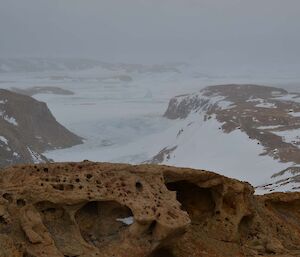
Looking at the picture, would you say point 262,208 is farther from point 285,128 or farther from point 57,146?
point 57,146

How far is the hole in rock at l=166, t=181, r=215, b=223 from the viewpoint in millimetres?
13094

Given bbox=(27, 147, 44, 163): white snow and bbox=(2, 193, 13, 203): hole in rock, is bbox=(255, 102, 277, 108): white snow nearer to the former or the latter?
bbox=(27, 147, 44, 163): white snow

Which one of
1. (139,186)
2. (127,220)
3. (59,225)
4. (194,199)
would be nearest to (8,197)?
(59,225)

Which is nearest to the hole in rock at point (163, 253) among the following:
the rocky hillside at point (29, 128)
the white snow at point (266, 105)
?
the rocky hillside at point (29, 128)

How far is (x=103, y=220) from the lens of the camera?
35.4 ft

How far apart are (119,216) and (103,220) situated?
341mm

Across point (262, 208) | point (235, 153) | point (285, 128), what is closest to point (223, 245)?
point (262, 208)

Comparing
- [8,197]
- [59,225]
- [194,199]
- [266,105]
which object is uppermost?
[8,197]

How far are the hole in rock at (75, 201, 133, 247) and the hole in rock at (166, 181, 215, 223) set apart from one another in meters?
2.64

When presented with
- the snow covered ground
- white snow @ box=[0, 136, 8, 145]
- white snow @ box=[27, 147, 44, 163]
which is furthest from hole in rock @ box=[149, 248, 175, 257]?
white snow @ box=[27, 147, 44, 163]

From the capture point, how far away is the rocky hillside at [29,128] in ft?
246

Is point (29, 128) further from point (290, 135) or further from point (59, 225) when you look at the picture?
point (59, 225)

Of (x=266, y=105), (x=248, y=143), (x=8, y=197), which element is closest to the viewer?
(x=8, y=197)

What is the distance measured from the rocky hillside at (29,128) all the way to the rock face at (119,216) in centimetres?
6065
